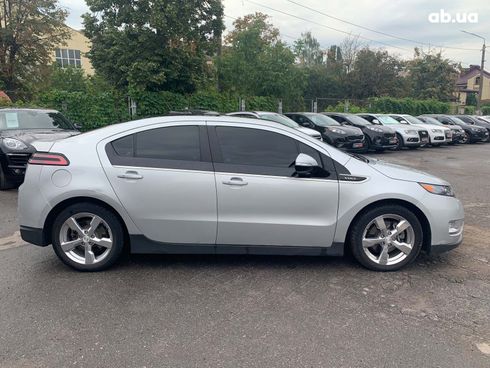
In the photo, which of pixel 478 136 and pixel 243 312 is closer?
pixel 243 312

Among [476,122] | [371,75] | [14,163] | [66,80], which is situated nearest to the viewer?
[14,163]

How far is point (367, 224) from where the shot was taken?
3975 millimetres

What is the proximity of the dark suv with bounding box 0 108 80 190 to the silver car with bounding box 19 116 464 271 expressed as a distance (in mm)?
3590

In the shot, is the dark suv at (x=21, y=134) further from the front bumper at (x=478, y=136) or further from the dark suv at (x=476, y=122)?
the dark suv at (x=476, y=122)

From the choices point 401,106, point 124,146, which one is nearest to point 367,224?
point 124,146

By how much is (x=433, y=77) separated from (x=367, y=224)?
Answer: 49.3m

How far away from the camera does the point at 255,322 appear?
3127 mm

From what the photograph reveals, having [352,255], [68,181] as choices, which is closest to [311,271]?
[352,255]

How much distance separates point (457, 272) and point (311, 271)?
1509 millimetres

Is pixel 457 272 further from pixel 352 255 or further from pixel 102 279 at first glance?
pixel 102 279

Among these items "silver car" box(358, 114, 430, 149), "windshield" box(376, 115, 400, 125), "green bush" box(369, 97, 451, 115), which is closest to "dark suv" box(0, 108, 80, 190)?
"silver car" box(358, 114, 430, 149)

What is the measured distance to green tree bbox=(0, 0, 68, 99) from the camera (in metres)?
25.9

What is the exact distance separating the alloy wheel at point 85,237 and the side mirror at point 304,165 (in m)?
1.93

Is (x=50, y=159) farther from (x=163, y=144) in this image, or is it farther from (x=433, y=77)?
(x=433, y=77)
